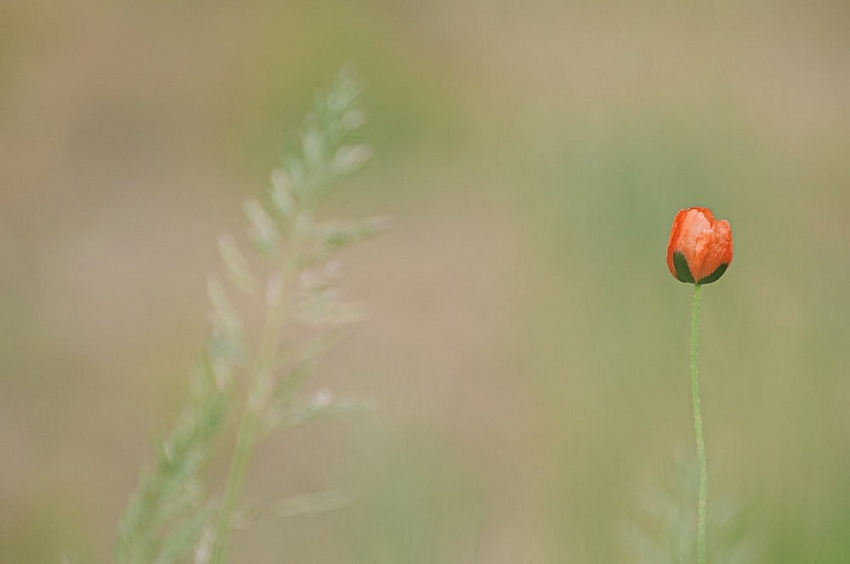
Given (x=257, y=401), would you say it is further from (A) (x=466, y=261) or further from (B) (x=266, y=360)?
(A) (x=466, y=261)

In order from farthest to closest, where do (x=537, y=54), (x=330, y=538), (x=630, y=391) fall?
(x=537, y=54) → (x=330, y=538) → (x=630, y=391)

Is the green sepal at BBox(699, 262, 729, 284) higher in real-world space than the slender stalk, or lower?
lower

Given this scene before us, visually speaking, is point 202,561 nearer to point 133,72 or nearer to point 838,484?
point 838,484

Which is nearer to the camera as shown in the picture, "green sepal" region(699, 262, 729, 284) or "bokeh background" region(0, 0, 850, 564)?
"green sepal" region(699, 262, 729, 284)

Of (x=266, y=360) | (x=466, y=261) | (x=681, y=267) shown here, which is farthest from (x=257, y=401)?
(x=466, y=261)

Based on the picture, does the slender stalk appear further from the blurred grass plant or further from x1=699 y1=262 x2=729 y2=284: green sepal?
x1=699 y1=262 x2=729 y2=284: green sepal

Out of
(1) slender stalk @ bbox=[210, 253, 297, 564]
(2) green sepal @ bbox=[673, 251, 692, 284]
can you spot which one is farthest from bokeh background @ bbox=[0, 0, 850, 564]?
(1) slender stalk @ bbox=[210, 253, 297, 564]

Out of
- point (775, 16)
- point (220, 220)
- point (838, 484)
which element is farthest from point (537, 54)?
point (838, 484)

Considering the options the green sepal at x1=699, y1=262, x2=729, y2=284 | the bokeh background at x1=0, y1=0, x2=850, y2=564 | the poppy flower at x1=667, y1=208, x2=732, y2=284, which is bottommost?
the green sepal at x1=699, y1=262, x2=729, y2=284
